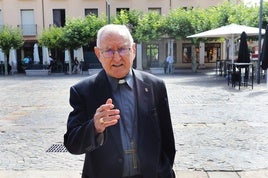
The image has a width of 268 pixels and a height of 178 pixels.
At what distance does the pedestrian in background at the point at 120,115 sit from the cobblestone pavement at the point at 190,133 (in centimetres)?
296

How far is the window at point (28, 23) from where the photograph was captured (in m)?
35.3

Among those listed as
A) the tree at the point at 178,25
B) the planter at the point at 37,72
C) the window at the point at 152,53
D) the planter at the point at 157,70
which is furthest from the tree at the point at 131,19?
the planter at the point at 37,72

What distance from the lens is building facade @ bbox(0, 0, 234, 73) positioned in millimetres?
35281

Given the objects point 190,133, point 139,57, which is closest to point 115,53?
point 190,133

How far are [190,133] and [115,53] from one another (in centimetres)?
553

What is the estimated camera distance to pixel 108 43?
7.15 feet

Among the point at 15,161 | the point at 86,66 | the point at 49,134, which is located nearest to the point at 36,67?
the point at 86,66

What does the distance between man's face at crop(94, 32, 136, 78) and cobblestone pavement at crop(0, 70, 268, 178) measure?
3.13 meters

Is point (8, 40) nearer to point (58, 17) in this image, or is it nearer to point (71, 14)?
point (58, 17)

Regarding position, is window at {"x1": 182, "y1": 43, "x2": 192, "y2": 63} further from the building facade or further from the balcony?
the balcony

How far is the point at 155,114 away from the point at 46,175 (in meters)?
3.16

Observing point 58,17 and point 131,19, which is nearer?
point 131,19

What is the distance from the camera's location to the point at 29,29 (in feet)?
116

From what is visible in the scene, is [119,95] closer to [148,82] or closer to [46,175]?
[148,82]
